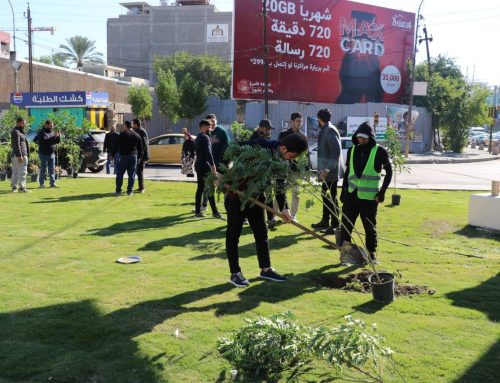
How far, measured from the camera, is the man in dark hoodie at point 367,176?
6543 millimetres

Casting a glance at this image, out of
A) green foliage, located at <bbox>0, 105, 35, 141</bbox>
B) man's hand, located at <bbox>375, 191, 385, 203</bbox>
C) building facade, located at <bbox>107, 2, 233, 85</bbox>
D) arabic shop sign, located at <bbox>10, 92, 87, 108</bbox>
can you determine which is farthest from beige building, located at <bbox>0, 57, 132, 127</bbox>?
building facade, located at <bbox>107, 2, 233, 85</bbox>

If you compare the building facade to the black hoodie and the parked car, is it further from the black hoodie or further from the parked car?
the black hoodie

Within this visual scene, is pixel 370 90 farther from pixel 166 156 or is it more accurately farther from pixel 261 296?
pixel 261 296

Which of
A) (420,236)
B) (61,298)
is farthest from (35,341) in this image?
(420,236)

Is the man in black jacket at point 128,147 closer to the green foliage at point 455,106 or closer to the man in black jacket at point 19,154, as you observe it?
the man in black jacket at point 19,154

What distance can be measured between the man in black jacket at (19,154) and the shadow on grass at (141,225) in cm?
479

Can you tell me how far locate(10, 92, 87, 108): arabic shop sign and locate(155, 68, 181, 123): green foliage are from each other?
41.9 ft

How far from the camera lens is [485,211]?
9.19 metres

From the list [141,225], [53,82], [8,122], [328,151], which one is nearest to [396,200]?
[328,151]

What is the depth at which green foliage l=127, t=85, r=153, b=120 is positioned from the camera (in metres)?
40.4

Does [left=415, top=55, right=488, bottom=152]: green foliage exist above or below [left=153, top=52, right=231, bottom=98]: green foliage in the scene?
below

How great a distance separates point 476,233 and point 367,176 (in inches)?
134

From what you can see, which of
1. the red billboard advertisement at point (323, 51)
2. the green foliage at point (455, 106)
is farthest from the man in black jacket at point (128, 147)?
the green foliage at point (455, 106)

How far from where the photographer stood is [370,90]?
43188mm
